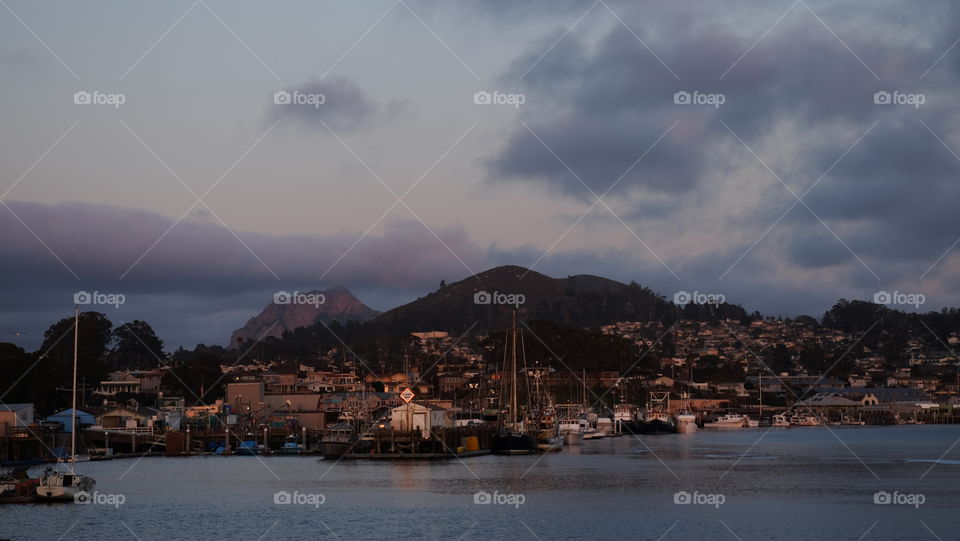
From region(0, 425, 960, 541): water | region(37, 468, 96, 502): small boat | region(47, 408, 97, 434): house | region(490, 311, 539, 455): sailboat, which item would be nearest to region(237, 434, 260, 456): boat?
region(0, 425, 960, 541): water

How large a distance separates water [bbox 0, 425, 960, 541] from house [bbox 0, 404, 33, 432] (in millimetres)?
6920

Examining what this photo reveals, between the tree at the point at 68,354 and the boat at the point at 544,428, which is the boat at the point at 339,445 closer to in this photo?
the boat at the point at 544,428

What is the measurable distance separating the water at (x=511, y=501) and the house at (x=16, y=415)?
6.92 m

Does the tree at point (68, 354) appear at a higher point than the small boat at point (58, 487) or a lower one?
higher

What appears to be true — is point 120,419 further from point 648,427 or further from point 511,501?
point 648,427

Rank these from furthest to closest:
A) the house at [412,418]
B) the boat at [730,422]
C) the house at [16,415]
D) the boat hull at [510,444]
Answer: the boat at [730,422], the boat hull at [510,444], the house at [412,418], the house at [16,415]

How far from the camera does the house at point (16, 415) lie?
281ft

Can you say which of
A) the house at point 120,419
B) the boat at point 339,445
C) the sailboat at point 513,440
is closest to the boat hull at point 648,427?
the sailboat at point 513,440

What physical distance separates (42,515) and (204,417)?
209ft

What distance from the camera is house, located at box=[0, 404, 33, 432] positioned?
281ft

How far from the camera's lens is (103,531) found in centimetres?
4597

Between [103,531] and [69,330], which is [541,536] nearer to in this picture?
[103,531]

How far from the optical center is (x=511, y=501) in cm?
5544

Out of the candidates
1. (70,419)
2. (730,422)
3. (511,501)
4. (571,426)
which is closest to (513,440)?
(511,501)
